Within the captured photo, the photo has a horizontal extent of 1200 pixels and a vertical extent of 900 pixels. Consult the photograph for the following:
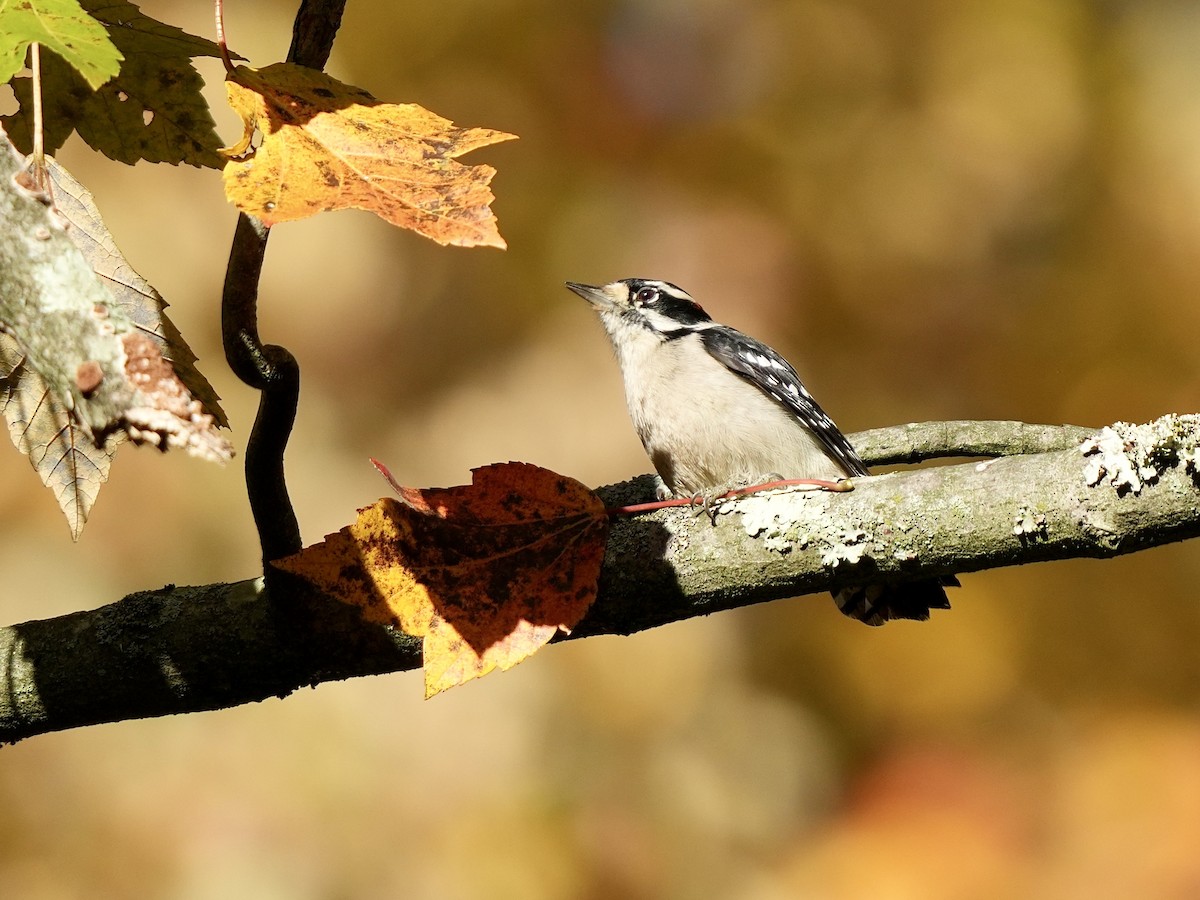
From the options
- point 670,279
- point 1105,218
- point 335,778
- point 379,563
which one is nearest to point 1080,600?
point 1105,218

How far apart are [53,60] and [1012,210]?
5.34 meters

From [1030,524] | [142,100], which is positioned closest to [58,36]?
[142,100]

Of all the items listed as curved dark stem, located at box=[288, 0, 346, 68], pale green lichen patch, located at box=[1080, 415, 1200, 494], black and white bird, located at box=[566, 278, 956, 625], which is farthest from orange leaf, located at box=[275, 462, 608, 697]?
black and white bird, located at box=[566, 278, 956, 625]

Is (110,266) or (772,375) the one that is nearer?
(110,266)

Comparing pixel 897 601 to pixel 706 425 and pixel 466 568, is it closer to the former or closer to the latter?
pixel 706 425

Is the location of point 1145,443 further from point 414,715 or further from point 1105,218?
point 1105,218

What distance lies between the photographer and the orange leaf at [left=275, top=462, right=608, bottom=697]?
2463mm

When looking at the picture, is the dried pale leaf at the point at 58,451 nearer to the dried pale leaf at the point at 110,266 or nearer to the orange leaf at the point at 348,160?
the dried pale leaf at the point at 110,266

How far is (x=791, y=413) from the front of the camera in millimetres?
4719

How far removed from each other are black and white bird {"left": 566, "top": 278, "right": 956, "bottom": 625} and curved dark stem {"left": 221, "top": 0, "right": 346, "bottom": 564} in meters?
1.47

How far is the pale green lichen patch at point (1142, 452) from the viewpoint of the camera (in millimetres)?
2195

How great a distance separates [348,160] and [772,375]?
3.11 metres

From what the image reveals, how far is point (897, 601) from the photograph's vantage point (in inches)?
160

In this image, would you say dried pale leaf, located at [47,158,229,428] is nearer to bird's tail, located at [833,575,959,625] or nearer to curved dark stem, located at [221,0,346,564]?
curved dark stem, located at [221,0,346,564]
